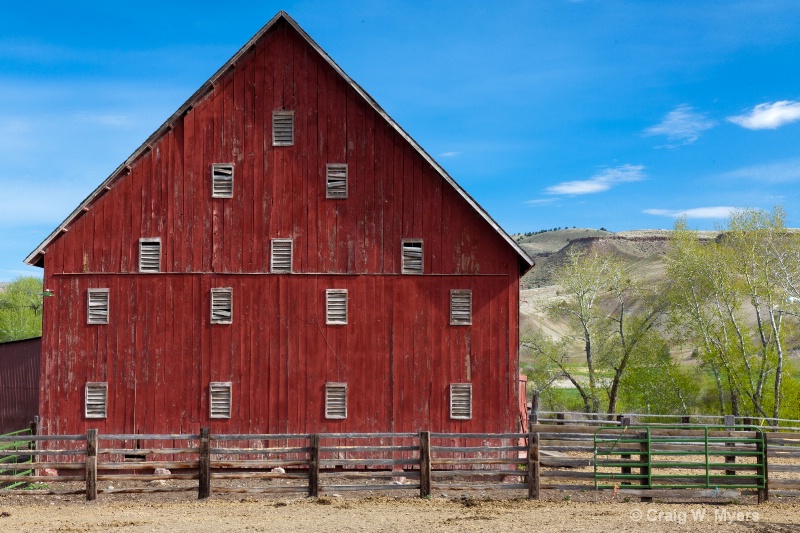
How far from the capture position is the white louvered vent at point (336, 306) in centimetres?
2317

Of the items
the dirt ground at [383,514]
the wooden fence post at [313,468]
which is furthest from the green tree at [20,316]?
the wooden fence post at [313,468]

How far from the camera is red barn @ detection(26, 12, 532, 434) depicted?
22969 mm

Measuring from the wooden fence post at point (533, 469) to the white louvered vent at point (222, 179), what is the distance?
11.1 meters

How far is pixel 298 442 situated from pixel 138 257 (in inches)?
272

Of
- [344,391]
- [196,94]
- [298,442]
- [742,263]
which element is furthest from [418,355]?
[742,263]

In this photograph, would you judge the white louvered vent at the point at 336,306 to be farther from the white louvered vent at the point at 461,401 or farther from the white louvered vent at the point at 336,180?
the white louvered vent at the point at 461,401

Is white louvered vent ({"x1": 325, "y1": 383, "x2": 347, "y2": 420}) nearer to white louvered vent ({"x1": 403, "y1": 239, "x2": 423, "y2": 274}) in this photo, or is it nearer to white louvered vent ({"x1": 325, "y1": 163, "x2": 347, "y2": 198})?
white louvered vent ({"x1": 403, "y1": 239, "x2": 423, "y2": 274})

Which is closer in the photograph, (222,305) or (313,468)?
(313,468)

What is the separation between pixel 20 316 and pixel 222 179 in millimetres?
49956

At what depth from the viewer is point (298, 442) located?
22734 mm

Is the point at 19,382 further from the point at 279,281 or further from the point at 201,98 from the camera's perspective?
the point at 201,98

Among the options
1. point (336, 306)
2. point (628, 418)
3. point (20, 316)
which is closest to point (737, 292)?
point (628, 418)

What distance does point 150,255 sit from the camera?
23266 mm

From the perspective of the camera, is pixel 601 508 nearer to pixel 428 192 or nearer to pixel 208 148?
pixel 428 192
